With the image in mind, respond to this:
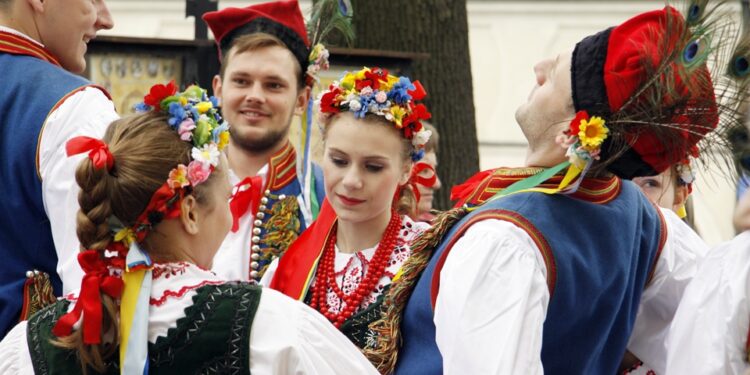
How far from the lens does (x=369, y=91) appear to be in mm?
4289

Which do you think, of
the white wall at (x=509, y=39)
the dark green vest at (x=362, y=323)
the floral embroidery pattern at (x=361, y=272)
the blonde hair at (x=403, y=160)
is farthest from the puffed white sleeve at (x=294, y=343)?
the white wall at (x=509, y=39)

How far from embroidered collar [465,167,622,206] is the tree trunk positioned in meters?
3.15

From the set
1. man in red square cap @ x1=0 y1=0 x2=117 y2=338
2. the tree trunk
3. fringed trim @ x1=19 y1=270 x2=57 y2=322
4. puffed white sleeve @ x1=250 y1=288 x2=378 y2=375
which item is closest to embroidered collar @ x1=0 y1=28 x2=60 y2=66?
man in red square cap @ x1=0 y1=0 x2=117 y2=338

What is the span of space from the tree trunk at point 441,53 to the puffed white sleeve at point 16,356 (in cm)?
399

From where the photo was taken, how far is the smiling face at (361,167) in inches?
164

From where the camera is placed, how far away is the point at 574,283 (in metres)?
3.24

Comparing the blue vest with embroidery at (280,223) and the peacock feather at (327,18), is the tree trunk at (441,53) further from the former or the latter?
the blue vest with embroidery at (280,223)

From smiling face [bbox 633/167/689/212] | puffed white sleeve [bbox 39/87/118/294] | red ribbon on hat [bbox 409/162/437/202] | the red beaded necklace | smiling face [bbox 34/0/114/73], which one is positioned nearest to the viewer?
puffed white sleeve [bbox 39/87/118/294]

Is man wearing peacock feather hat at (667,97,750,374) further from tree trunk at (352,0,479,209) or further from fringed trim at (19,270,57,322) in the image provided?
tree trunk at (352,0,479,209)

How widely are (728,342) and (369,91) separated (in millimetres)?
1580

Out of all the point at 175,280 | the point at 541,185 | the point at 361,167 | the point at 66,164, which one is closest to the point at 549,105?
the point at 541,185

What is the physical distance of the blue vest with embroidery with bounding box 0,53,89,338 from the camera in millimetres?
3535

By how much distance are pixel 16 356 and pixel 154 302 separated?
1.12ft

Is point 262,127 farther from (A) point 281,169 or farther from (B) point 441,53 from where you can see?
(B) point 441,53
